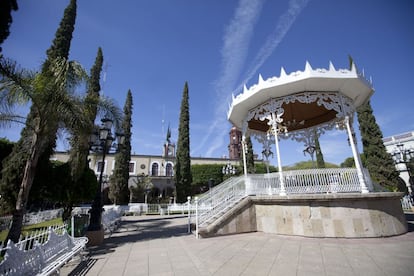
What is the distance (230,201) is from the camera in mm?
7664

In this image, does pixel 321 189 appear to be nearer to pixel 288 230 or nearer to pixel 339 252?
pixel 288 230

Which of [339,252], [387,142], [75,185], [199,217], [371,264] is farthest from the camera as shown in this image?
[387,142]

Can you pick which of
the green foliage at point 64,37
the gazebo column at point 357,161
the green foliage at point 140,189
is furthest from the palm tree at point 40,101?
the green foliage at point 140,189

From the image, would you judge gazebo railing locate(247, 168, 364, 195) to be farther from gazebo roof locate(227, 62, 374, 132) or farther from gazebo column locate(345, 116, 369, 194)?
gazebo roof locate(227, 62, 374, 132)

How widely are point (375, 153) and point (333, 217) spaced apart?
17.5m

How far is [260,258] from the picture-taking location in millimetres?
4219

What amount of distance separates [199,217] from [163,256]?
2.67 meters

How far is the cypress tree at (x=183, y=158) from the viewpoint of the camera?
2272 cm

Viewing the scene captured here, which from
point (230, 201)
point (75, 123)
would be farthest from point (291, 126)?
point (75, 123)

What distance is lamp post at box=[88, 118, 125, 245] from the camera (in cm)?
671

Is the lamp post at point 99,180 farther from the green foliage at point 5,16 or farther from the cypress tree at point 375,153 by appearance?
the cypress tree at point 375,153

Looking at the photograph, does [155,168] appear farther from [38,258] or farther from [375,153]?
[38,258]

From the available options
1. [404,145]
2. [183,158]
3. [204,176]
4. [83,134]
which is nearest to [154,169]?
[204,176]

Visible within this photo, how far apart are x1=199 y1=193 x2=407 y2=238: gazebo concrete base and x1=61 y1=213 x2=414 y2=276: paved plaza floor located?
29 cm
